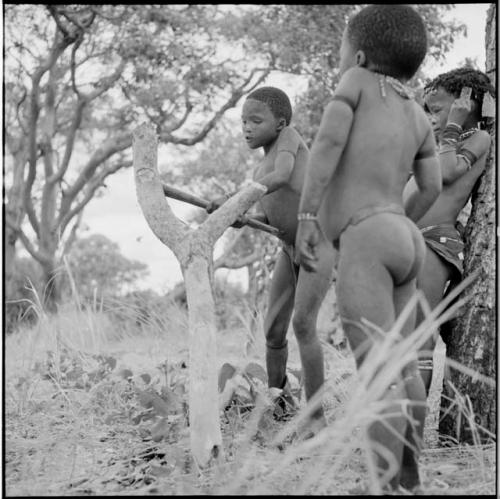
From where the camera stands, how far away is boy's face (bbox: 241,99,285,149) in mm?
3582

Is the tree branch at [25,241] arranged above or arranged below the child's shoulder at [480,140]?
below

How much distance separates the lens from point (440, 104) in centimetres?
343

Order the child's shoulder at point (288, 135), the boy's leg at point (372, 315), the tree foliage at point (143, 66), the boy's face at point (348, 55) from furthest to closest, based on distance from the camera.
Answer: the tree foliage at point (143, 66) → the child's shoulder at point (288, 135) → the boy's face at point (348, 55) → the boy's leg at point (372, 315)

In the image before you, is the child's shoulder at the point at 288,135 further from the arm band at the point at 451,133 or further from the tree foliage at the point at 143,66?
the tree foliage at the point at 143,66

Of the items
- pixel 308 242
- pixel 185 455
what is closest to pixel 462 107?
pixel 308 242

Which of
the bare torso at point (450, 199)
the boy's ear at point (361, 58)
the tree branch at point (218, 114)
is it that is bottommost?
the bare torso at point (450, 199)

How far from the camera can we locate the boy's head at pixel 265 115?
3586 mm

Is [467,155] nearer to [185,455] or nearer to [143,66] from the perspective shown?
[185,455]

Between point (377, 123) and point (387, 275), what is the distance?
1.67ft

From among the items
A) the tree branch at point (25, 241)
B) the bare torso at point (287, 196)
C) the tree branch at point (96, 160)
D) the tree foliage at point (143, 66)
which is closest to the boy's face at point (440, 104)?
the bare torso at point (287, 196)

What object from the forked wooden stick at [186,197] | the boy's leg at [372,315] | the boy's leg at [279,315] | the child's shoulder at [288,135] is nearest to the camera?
the boy's leg at [372,315]

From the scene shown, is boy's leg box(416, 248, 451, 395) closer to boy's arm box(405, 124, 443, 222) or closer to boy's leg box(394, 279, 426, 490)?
boy's arm box(405, 124, 443, 222)

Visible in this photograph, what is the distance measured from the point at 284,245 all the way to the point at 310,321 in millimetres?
495

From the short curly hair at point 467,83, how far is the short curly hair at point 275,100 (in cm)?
70
